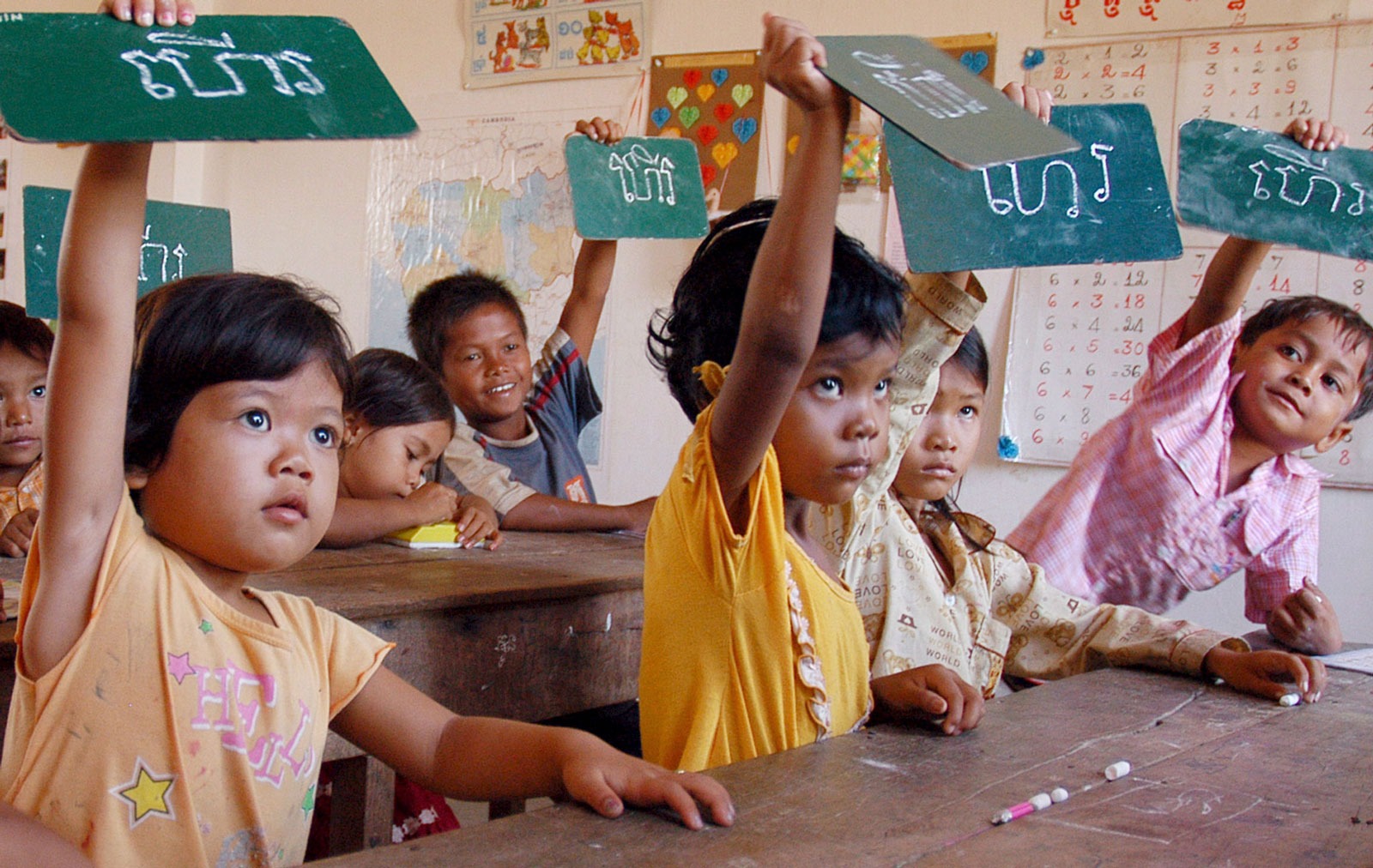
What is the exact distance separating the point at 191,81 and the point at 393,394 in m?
1.36

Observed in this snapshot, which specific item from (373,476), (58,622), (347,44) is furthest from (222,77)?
(373,476)

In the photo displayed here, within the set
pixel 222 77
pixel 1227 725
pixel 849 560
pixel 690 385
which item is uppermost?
pixel 222 77

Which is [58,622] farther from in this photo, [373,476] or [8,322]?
[8,322]

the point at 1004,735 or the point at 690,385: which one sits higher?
the point at 690,385

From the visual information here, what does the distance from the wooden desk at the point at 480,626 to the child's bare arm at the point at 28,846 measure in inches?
25.2

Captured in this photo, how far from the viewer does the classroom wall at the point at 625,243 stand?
141 inches

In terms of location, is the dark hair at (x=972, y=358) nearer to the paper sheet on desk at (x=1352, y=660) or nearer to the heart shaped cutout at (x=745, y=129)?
the paper sheet on desk at (x=1352, y=660)

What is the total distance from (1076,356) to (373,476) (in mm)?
2152

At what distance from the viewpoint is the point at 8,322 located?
2273mm

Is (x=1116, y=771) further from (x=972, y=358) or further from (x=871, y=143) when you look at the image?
(x=871, y=143)

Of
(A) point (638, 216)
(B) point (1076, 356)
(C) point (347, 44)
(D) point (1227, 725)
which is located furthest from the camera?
(B) point (1076, 356)

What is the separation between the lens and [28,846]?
78 centimetres

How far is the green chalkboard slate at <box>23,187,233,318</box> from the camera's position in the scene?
218cm

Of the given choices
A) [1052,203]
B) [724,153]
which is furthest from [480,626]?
[724,153]
